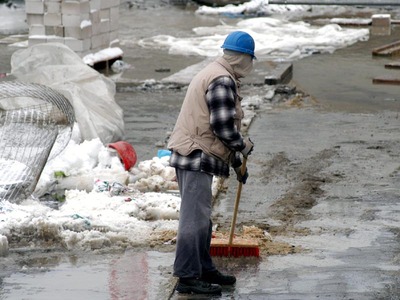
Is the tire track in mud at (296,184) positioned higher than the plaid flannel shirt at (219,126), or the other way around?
the plaid flannel shirt at (219,126)

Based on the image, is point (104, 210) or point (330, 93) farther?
point (330, 93)

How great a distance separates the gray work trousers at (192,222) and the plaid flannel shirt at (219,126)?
→ 7 centimetres

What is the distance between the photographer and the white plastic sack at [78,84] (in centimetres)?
1170

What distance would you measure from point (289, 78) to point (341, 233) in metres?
9.52

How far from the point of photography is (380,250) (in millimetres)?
8031

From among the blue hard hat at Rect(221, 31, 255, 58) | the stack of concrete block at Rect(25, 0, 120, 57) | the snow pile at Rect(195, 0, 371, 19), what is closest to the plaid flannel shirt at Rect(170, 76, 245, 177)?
the blue hard hat at Rect(221, 31, 255, 58)

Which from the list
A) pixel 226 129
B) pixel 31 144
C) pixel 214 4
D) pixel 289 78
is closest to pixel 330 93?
pixel 289 78

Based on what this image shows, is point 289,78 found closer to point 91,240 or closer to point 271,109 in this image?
point 271,109

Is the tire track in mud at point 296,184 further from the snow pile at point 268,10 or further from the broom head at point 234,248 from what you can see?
the snow pile at point 268,10

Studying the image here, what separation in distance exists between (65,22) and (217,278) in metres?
11.7

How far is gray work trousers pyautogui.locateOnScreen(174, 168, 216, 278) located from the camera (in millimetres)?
6910

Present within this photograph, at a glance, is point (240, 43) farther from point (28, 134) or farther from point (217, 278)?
point (28, 134)

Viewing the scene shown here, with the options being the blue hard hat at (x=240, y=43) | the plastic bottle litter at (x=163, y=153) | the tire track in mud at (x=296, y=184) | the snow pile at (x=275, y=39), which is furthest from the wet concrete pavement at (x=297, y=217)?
the snow pile at (x=275, y=39)

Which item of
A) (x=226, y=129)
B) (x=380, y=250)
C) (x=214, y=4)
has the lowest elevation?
(x=214, y=4)
